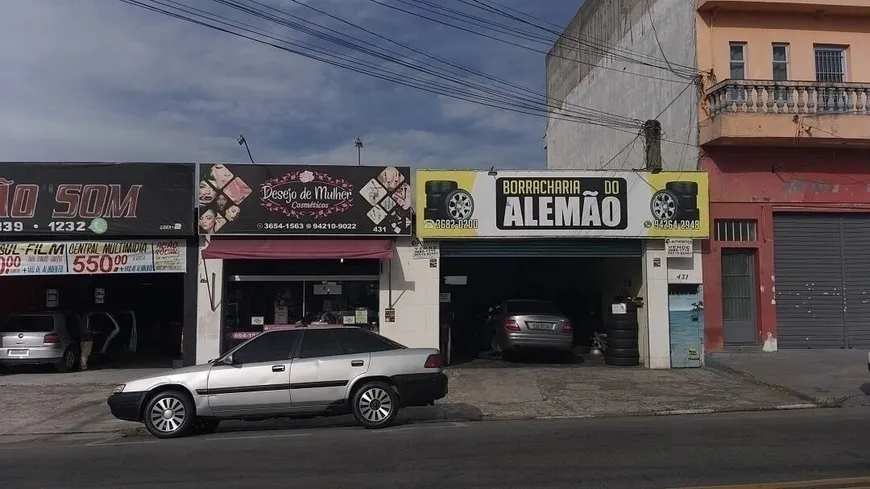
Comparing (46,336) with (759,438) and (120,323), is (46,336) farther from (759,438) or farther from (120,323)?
(759,438)

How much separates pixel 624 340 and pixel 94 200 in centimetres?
1246

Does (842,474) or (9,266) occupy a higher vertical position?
(9,266)

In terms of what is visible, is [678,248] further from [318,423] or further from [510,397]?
[318,423]

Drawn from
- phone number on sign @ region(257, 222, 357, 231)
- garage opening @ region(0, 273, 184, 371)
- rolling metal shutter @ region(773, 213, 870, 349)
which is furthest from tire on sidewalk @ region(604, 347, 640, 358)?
garage opening @ region(0, 273, 184, 371)

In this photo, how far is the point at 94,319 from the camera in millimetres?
18781

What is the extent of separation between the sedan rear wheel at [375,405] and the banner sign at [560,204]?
6505mm

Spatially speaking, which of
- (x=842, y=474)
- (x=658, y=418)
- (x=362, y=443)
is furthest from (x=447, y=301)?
(x=842, y=474)

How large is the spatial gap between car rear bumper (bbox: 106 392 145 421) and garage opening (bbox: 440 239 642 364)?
325 inches

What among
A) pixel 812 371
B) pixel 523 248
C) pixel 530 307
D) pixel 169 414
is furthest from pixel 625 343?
pixel 169 414

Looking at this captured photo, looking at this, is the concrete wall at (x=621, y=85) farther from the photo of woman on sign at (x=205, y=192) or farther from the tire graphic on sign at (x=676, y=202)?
the photo of woman on sign at (x=205, y=192)

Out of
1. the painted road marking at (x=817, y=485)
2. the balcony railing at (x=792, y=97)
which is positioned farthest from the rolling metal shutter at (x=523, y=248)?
the painted road marking at (x=817, y=485)

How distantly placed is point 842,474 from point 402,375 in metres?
5.54

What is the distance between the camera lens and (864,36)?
18281 mm

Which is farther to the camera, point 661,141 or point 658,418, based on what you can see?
point 661,141
